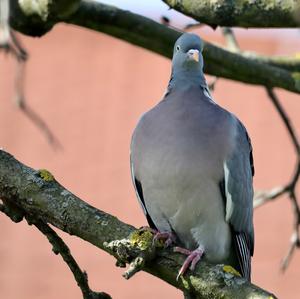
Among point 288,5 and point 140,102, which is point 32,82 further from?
point 288,5

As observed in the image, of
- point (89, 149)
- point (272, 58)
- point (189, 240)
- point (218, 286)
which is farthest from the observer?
point (89, 149)

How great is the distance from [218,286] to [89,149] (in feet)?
12.0

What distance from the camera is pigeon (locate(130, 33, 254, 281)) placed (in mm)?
3529

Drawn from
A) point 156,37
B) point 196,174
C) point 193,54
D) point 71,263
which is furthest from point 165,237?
point 156,37

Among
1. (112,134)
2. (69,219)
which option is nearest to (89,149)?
(112,134)

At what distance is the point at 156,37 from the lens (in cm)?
405

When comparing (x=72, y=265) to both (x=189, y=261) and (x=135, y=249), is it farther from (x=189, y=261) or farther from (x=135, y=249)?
(x=189, y=261)

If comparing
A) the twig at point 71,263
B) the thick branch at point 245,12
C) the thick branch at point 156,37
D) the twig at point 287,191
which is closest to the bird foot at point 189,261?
the twig at point 71,263

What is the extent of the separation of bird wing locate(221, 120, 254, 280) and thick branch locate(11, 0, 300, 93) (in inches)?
16.0

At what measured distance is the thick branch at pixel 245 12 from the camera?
3408 millimetres

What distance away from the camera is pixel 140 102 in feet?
21.4

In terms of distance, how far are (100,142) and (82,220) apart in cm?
354

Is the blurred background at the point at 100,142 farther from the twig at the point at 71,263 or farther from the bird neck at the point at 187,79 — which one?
the twig at the point at 71,263

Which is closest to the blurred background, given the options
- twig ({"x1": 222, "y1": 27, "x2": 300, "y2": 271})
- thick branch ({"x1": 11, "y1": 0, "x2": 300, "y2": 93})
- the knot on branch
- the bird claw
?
twig ({"x1": 222, "y1": 27, "x2": 300, "y2": 271})
